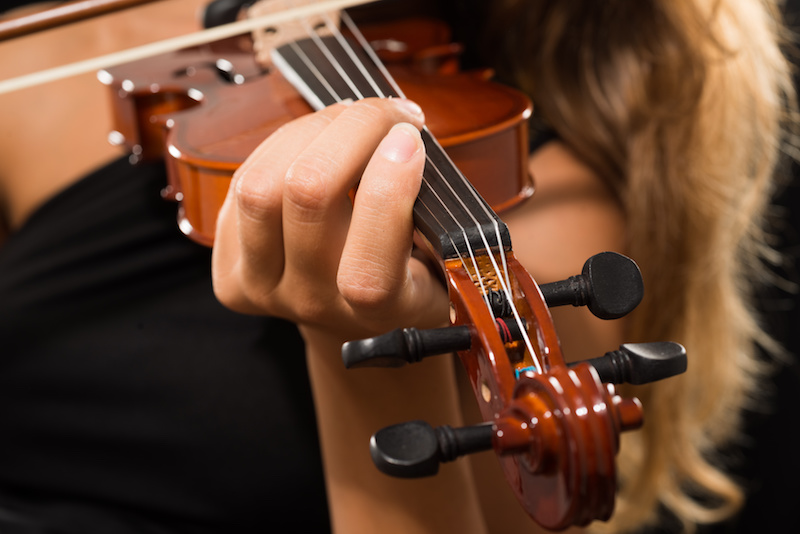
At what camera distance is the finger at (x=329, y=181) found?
0.99 feet

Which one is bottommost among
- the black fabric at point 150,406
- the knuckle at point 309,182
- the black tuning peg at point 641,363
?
the black fabric at point 150,406

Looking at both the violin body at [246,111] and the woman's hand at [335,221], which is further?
the violin body at [246,111]

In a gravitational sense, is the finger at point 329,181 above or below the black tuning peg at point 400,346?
above

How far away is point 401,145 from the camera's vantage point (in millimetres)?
304

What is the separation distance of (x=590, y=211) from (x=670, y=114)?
0.35ft

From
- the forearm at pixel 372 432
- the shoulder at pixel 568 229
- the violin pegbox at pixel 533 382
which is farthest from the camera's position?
the shoulder at pixel 568 229

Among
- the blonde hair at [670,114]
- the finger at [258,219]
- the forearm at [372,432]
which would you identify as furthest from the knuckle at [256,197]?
the blonde hair at [670,114]

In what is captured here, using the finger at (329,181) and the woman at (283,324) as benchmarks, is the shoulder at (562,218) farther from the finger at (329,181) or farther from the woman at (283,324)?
the finger at (329,181)

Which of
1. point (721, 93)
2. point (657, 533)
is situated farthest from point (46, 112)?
point (657, 533)

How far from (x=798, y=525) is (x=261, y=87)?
2.91ft

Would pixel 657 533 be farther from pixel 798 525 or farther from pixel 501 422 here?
pixel 501 422

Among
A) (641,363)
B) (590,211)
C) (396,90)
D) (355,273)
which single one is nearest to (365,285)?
(355,273)

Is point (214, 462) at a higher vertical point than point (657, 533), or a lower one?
higher

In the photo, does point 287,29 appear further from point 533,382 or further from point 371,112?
point 533,382
